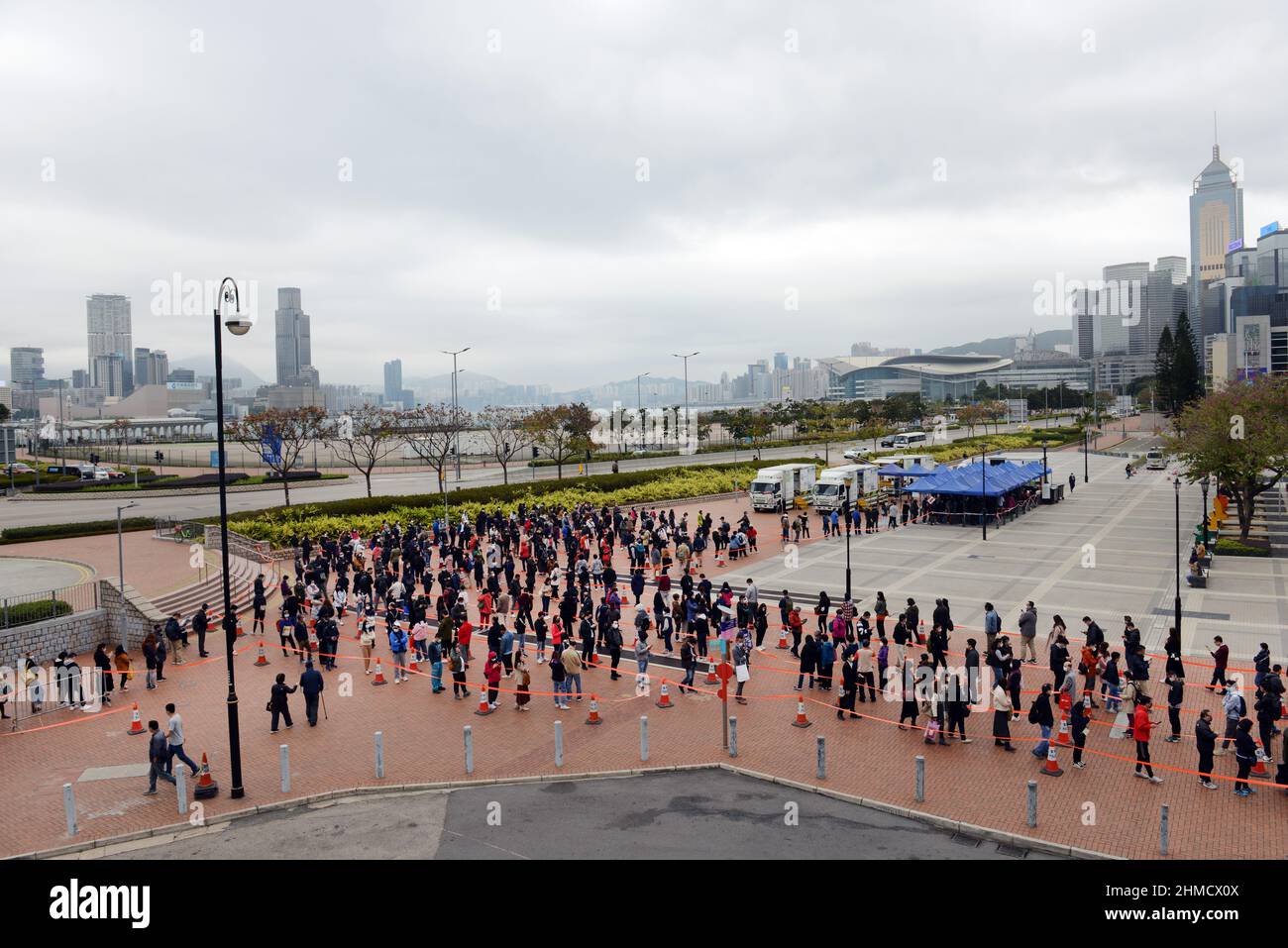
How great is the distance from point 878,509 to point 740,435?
47114mm

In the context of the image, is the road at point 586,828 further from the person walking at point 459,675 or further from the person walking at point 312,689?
the person walking at point 459,675

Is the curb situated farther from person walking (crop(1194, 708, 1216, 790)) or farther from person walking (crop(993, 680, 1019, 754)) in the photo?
person walking (crop(1194, 708, 1216, 790))

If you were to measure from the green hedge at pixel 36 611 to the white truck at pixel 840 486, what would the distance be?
104 ft

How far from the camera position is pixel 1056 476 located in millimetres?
62562

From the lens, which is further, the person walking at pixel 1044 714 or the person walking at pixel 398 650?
the person walking at pixel 398 650

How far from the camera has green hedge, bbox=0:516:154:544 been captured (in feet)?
115

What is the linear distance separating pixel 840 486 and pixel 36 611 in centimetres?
3380

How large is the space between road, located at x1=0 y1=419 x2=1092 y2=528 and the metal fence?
2105 centimetres

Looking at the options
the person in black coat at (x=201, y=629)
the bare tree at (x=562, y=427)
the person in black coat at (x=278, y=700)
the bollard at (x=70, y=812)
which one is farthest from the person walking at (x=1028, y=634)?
the bare tree at (x=562, y=427)

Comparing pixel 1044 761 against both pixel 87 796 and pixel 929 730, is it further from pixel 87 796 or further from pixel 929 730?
pixel 87 796

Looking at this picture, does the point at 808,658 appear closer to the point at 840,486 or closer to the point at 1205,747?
the point at 1205,747

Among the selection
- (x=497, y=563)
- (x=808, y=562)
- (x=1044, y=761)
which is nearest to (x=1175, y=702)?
(x=1044, y=761)

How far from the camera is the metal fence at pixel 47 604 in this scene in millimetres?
19469

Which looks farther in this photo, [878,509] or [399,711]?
[878,509]
